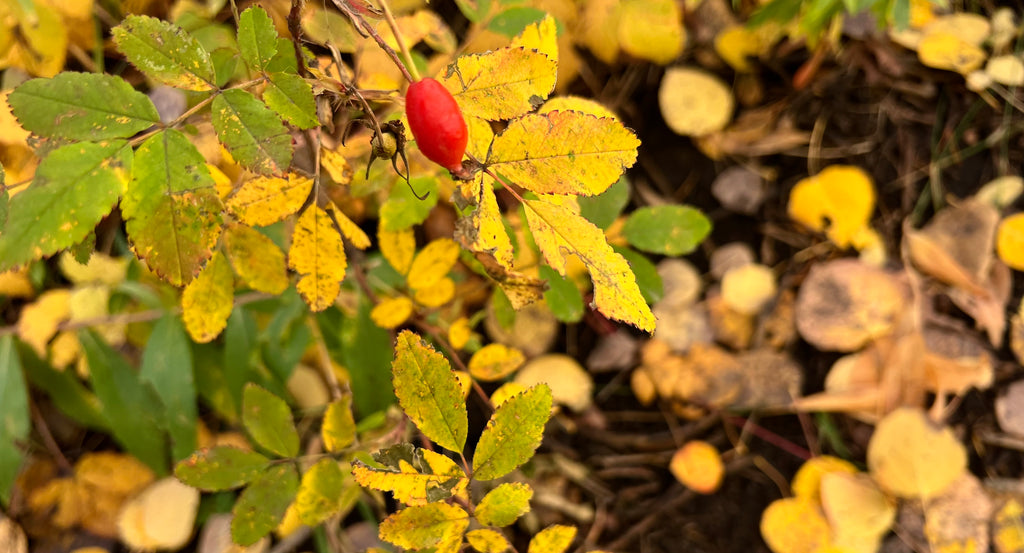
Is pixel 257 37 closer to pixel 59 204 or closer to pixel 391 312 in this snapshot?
pixel 59 204

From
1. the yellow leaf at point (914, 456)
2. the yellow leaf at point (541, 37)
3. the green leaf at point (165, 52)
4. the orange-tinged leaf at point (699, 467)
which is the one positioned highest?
the green leaf at point (165, 52)

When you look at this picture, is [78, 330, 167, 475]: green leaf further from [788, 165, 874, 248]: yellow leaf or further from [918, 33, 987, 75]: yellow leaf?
[918, 33, 987, 75]: yellow leaf

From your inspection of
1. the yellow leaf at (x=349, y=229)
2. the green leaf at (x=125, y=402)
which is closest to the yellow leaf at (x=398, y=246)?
the yellow leaf at (x=349, y=229)

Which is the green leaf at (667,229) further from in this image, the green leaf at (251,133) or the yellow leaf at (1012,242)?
the yellow leaf at (1012,242)

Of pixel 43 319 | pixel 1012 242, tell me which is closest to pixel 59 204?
pixel 43 319

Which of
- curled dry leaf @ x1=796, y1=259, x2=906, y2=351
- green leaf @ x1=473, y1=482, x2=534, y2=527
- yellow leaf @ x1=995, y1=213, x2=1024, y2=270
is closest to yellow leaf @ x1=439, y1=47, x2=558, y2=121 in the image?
green leaf @ x1=473, y1=482, x2=534, y2=527

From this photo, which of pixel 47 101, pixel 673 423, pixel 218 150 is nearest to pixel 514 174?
pixel 47 101
